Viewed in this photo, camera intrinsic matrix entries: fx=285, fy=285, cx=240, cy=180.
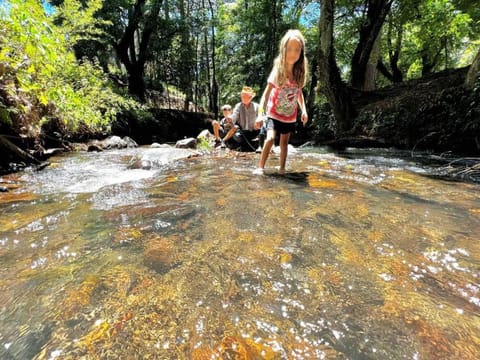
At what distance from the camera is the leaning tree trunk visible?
342 inches

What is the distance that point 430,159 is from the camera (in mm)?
5953

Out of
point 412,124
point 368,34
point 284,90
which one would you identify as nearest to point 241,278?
point 284,90

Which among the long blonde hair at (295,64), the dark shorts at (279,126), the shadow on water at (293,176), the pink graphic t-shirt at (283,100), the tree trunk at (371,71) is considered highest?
the tree trunk at (371,71)

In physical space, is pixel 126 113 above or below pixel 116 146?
above

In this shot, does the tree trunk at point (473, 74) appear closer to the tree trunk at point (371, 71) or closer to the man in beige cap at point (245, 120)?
the man in beige cap at point (245, 120)

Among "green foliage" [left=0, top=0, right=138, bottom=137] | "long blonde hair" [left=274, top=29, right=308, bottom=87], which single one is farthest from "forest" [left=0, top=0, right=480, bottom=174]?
"long blonde hair" [left=274, top=29, right=308, bottom=87]

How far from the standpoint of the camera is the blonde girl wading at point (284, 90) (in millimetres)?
Result: 3930

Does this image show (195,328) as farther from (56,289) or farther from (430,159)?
(430,159)

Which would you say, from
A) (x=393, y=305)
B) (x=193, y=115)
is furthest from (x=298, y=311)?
(x=193, y=115)

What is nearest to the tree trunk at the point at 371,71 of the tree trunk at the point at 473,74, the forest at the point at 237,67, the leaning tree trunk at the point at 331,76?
the forest at the point at 237,67

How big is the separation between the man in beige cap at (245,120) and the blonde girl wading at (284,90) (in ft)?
9.80

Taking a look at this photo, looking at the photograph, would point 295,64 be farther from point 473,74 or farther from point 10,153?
point 473,74

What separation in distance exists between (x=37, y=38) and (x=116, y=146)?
280 inches

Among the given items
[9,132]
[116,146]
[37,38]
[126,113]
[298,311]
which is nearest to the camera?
[298,311]
